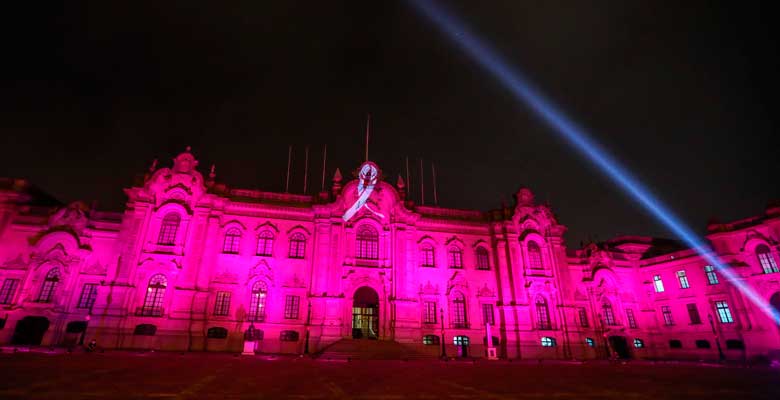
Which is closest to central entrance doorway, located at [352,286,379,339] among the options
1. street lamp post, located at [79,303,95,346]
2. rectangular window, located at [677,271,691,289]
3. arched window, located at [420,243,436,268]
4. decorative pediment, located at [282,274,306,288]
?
decorative pediment, located at [282,274,306,288]

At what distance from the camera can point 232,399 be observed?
9188mm

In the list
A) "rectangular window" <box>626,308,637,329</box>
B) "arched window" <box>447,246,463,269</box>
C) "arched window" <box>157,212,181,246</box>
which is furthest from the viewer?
"rectangular window" <box>626,308,637,329</box>

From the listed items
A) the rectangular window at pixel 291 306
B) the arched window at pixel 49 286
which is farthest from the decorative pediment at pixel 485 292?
the arched window at pixel 49 286

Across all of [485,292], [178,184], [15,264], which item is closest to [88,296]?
[15,264]

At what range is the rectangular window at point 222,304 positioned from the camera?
31516mm

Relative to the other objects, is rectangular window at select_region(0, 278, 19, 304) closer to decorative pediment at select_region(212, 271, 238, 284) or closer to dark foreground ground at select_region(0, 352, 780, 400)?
decorative pediment at select_region(212, 271, 238, 284)

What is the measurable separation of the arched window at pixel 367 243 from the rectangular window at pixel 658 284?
30.4 meters

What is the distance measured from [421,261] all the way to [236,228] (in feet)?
55.6

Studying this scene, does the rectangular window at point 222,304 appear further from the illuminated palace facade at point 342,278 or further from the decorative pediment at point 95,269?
the decorative pediment at point 95,269

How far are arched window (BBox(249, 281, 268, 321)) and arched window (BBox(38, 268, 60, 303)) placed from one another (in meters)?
15.0

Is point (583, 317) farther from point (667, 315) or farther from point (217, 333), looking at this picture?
point (217, 333)

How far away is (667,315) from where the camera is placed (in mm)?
40438

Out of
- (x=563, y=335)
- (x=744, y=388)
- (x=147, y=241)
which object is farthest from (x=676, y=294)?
(x=147, y=241)

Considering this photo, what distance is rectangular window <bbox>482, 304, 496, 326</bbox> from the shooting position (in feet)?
118
